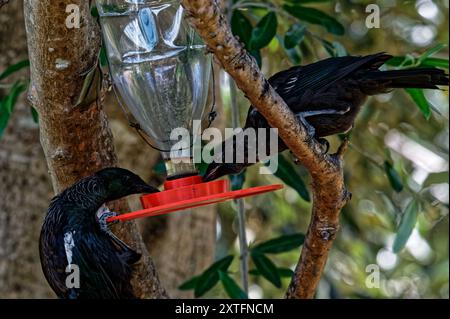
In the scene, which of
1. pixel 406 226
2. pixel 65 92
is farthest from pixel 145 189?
pixel 406 226

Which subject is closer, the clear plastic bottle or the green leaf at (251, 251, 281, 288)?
the clear plastic bottle

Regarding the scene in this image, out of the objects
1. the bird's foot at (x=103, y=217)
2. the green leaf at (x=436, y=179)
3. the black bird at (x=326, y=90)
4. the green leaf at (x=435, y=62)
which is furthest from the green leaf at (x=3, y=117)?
the green leaf at (x=436, y=179)

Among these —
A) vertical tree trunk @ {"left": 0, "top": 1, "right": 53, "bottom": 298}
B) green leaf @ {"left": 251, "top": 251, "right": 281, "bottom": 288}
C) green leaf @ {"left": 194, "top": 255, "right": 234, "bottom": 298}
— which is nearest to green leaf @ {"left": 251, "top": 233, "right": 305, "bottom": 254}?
green leaf @ {"left": 251, "top": 251, "right": 281, "bottom": 288}

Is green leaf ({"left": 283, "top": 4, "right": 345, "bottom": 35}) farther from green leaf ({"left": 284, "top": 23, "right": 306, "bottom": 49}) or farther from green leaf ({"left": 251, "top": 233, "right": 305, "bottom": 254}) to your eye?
green leaf ({"left": 251, "top": 233, "right": 305, "bottom": 254})

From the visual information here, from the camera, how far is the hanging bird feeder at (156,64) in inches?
129

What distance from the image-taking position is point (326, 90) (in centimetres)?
370

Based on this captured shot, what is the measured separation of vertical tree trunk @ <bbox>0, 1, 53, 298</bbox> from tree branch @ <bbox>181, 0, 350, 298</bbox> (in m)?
1.68

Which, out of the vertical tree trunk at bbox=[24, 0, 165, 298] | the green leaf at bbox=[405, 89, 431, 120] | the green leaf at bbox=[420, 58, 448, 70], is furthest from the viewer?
the green leaf at bbox=[420, 58, 448, 70]

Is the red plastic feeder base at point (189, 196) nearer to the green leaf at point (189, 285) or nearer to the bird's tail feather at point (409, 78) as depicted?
the bird's tail feather at point (409, 78)

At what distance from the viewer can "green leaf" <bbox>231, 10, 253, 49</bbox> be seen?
429cm

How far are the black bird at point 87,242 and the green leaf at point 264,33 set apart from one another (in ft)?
4.53

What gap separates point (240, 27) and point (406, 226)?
4.03 ft

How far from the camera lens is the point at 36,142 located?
4.79 metres
